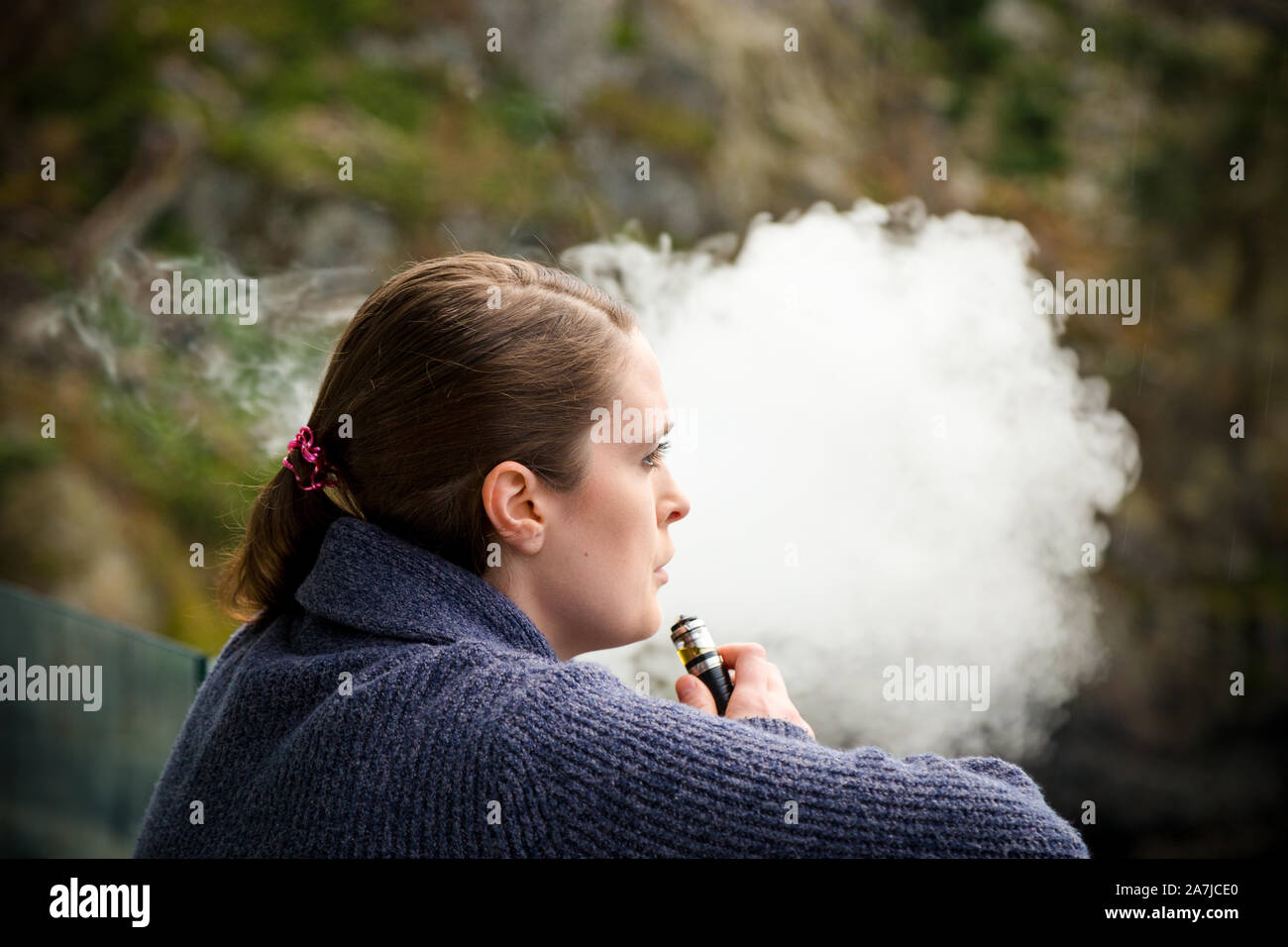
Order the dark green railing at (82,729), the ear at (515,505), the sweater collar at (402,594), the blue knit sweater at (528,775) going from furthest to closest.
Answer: the dark green railing at (82,729)
the ear at (515,505)
the sweater collar at (402,594)
the blue knit sweater at (528,775)

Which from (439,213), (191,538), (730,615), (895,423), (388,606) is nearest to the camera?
(388,606)

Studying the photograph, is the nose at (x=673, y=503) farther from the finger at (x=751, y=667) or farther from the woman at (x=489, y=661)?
the finger at (x=751, y=667)

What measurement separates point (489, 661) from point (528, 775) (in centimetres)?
15

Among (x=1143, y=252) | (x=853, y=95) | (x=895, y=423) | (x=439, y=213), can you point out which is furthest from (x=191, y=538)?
(x=1143, y=252)

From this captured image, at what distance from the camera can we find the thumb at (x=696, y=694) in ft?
4.62

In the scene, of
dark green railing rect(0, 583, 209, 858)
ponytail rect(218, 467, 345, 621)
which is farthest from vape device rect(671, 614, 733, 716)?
dark green railing rect(0, 583, 209, 858)

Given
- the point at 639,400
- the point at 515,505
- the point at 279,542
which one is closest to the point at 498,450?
the point at 515,505

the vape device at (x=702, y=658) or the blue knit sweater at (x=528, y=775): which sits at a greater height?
the vape device at (x=702, y=658)

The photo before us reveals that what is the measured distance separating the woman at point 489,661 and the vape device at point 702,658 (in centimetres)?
2

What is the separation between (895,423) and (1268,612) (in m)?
5.08

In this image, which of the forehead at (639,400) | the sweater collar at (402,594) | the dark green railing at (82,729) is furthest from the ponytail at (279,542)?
the dark green railing at (82,729)

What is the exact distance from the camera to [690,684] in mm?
1426

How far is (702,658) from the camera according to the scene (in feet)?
4.79
